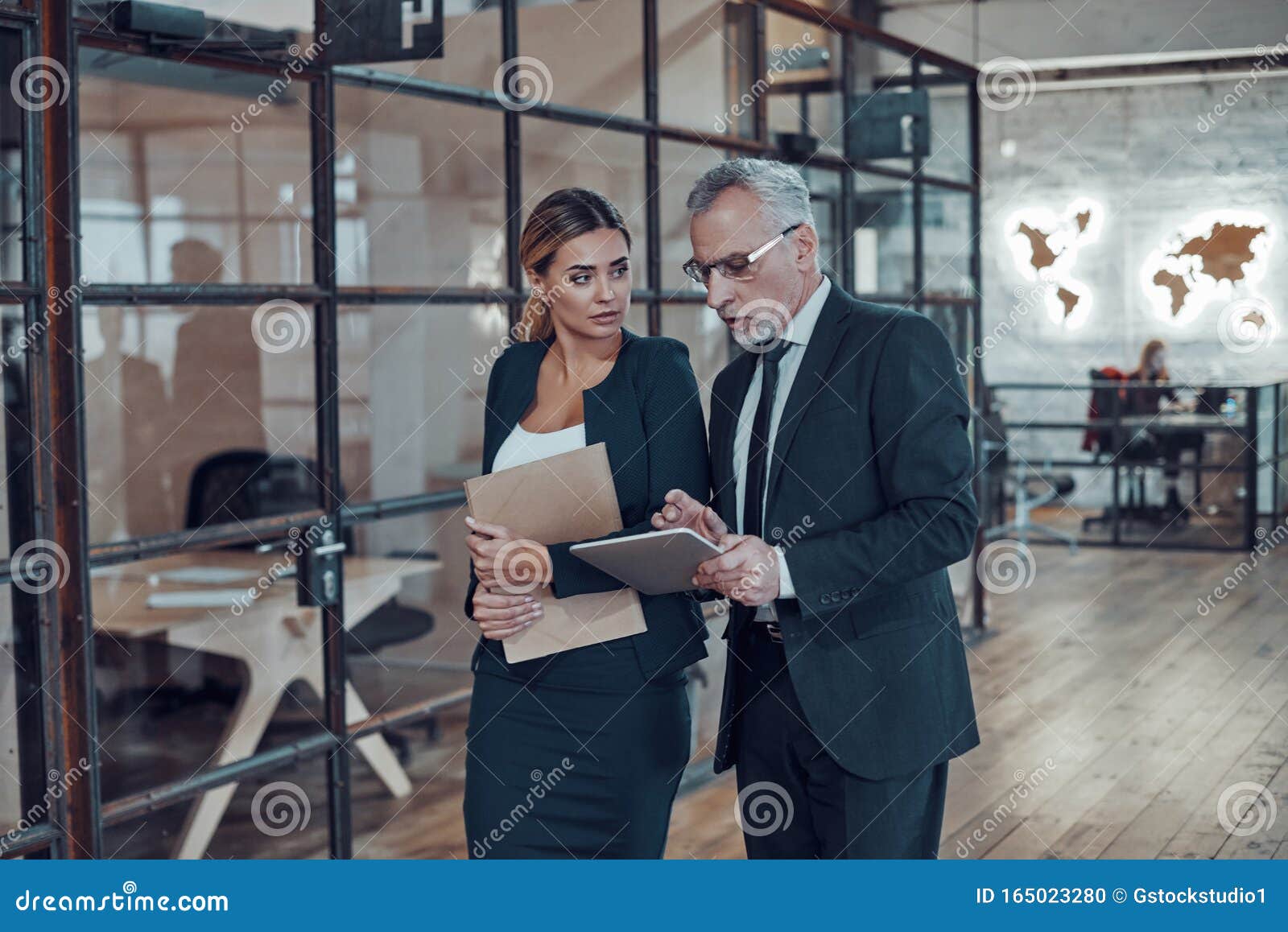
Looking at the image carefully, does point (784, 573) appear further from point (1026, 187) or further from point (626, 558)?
point (1026, 187)

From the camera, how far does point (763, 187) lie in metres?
1.80

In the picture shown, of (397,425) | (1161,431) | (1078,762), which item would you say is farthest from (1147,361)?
(397,425)

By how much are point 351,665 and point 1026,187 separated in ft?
32.0

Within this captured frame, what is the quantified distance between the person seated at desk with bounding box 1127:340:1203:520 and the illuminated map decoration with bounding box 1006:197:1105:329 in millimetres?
2162

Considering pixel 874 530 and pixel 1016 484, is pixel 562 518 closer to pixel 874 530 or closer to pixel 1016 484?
pixel 874 530

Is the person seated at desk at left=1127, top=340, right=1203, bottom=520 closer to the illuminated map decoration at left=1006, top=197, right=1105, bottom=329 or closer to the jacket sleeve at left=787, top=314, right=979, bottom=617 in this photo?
the illuminated map decoration at left=1006, top=197, right=1105, bottom=329

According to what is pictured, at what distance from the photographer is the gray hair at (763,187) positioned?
1.80m

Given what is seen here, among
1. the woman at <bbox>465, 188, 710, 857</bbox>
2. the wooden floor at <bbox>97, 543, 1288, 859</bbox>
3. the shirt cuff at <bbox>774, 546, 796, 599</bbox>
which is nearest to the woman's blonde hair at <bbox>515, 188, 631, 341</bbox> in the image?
the woman at <bbox>465, 188, 710, 857</bbox>

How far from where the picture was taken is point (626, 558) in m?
1.76

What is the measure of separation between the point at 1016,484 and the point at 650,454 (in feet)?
28.5

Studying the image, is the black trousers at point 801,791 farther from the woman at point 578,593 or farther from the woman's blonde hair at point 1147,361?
the woman's blonde hair at point 1147,361

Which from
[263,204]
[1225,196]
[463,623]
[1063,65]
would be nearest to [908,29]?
[1063,65]

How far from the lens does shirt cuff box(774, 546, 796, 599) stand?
1747 mm

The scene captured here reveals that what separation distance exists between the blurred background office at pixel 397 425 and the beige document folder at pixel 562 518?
0.96 meters
